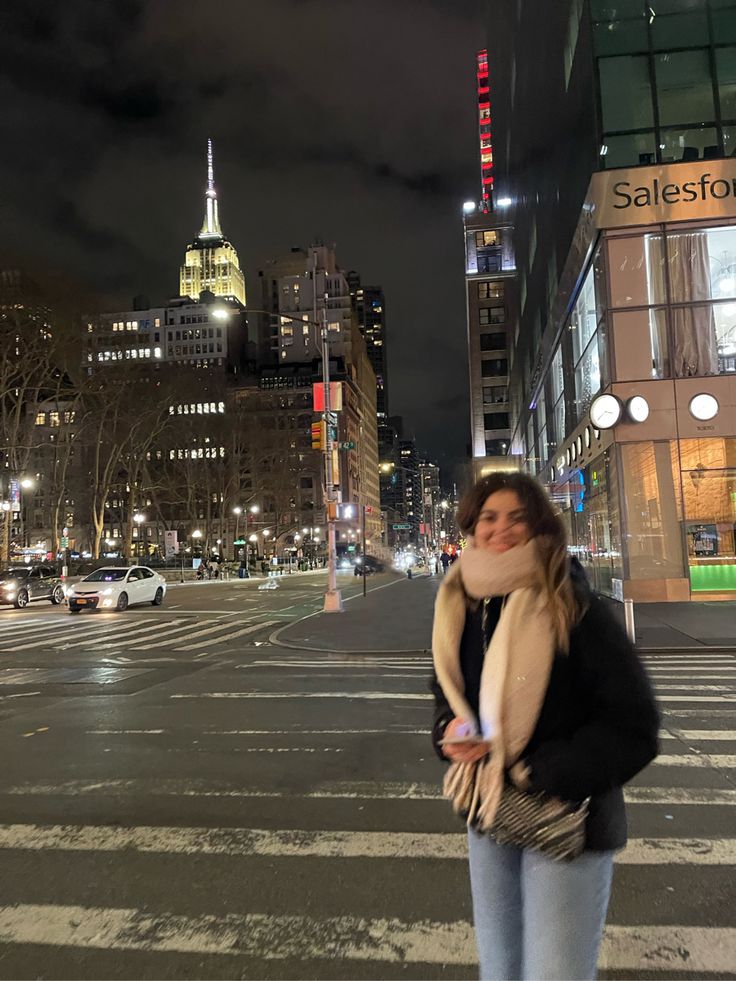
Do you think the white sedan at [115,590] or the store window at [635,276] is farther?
the white sedan at [115,590]

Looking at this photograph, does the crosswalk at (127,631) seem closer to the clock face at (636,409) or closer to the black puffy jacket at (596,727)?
the clock face at (636,409)

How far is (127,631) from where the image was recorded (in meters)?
18.9

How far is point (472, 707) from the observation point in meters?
2.12

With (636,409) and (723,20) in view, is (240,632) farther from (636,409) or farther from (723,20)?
(723,20)

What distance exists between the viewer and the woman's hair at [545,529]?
1.99m

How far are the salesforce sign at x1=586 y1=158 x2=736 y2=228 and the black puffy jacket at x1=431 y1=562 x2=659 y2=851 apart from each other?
72.4ft

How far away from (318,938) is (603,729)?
2.33m

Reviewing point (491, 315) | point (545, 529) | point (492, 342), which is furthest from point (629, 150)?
point (491, 315)

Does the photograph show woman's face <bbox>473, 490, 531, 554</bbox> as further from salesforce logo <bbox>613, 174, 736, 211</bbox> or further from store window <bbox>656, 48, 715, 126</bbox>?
store window <bbox>656, 48, 715, 126</bbox>

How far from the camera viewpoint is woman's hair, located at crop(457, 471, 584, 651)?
6.54 ft

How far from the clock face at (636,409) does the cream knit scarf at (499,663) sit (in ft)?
64.8

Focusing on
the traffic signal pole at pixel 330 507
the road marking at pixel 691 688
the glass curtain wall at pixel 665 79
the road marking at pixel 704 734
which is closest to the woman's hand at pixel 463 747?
the road marking at pixel 704 734

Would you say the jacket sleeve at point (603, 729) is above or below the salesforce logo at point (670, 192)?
below

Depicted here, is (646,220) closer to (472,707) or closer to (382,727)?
(382,727)
